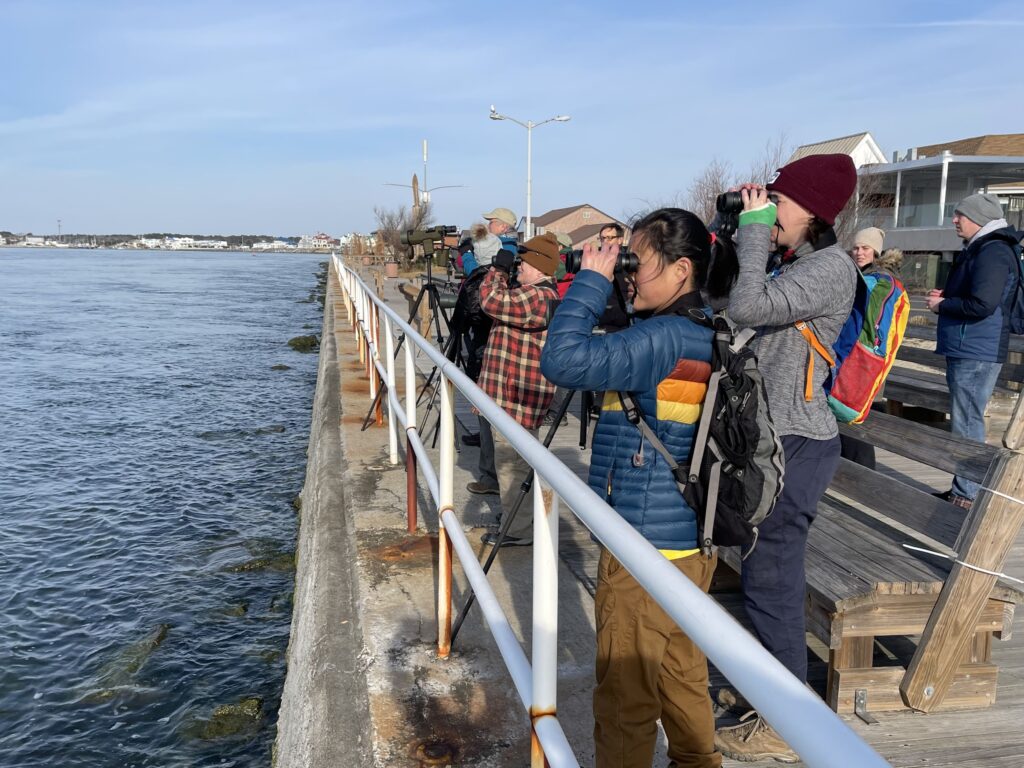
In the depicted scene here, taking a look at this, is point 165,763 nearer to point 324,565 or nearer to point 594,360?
point 324,565

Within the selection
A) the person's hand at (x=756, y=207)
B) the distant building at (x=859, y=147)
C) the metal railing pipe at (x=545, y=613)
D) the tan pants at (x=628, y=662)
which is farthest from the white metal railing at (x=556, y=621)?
the distant building at (x=859, y=147)

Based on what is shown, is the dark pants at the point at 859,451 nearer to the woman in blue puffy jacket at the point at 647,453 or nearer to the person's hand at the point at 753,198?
the person's hand at the point at 753,198

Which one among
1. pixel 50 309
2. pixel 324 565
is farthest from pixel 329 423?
pixel 50 309

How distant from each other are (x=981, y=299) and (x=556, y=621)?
3.82 meters

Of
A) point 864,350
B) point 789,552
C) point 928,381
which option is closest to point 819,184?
point 864,350

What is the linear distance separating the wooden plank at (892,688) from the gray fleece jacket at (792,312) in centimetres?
87

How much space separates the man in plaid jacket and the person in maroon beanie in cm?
159

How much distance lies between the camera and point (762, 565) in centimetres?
261

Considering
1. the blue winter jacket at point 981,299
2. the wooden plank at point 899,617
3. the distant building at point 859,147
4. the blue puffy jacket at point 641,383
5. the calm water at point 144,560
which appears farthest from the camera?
the distant building at point 859,147

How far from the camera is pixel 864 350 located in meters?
2.70

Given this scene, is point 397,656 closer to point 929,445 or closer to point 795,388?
point 795,388

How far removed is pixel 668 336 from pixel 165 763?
373 cm

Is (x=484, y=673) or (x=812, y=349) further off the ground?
(x=812, y=349)

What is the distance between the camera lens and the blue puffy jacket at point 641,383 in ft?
6.72
